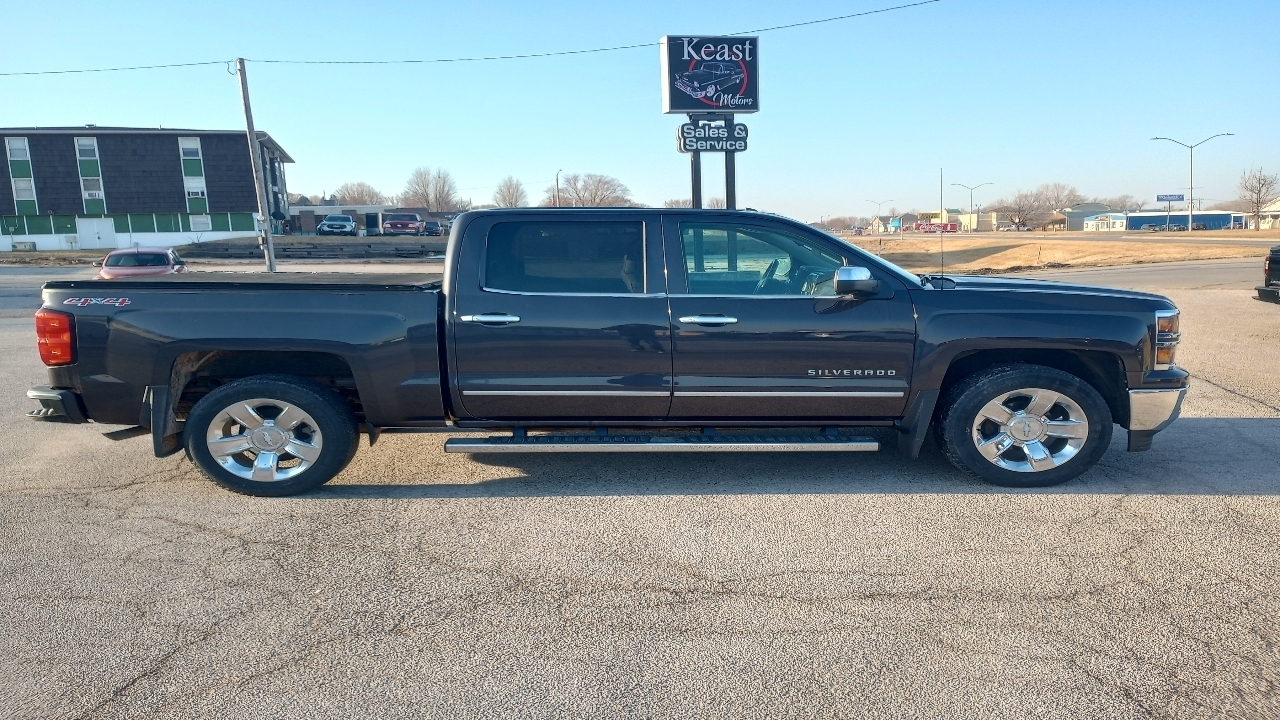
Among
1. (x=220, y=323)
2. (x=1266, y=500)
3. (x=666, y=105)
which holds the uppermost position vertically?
(x=666, y=105)

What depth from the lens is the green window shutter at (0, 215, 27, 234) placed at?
5031 cm

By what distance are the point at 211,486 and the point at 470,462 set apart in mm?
1539

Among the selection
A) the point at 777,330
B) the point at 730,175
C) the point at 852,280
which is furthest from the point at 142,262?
the point at 852,280

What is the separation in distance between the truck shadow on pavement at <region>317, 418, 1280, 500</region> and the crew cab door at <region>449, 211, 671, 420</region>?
46cm

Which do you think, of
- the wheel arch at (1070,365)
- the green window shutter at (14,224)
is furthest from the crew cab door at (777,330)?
the green window shutter at (14,224)

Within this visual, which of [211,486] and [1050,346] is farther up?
[1050,346]

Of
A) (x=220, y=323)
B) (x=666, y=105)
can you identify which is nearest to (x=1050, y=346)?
(x=220, y=323)

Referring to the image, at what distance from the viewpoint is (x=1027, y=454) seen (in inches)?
183

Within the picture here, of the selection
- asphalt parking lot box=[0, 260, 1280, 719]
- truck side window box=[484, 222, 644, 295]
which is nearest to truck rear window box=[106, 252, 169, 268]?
asphalt parking lot box=[0, 260, 1280, 719]

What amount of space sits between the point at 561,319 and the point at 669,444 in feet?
3.08

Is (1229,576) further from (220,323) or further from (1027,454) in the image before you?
(220,323)

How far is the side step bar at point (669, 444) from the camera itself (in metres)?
4.50

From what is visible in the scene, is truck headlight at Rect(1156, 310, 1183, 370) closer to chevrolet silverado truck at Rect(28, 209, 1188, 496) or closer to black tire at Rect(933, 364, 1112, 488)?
chevrolet silverado truck at Rect(28, 209, 1188, 496)

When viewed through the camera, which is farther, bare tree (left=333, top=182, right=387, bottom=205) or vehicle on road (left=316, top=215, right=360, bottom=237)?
bare tree (left=333, top=182, right=387, bottom=205)
